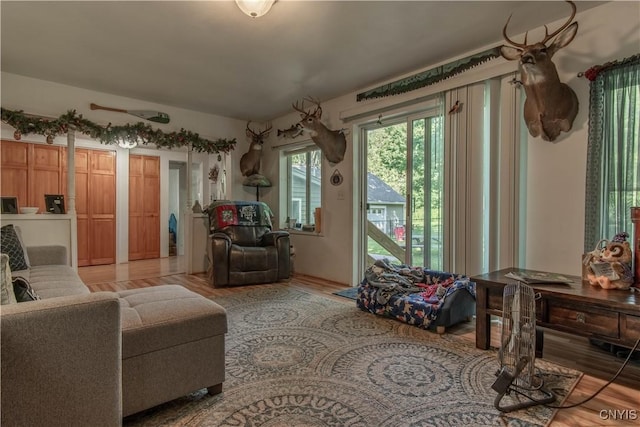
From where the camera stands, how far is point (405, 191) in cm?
384

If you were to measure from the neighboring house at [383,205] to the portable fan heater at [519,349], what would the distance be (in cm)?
226

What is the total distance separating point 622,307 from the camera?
1.73 metres

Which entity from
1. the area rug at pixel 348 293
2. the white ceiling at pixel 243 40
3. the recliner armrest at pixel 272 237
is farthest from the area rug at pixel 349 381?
the white ceiling at pixel 243 40

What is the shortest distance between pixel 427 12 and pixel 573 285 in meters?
2.21

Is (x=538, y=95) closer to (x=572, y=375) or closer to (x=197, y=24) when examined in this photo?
(x=572, y=375)

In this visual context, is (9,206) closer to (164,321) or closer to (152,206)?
(152,206)

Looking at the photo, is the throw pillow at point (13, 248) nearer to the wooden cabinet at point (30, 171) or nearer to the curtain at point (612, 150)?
the wooden cabinet at point (30, 171)

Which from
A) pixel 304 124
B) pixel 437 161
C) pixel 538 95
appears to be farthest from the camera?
pixel 304 124

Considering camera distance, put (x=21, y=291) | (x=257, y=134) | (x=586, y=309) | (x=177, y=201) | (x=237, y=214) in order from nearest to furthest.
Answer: (x=21, y=291), (x=586, y=309), (x=237, y=214), (x=257, y=134), (x=177, y=201)

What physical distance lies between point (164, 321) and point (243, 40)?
251 centimetres

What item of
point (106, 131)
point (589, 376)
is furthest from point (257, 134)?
point (589, 376)

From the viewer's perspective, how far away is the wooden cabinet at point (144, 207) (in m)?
6.43

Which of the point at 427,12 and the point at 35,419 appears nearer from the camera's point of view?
the point at 35,419

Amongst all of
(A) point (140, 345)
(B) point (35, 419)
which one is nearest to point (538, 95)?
(A) point (140, 345)
